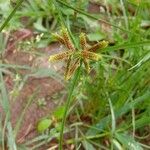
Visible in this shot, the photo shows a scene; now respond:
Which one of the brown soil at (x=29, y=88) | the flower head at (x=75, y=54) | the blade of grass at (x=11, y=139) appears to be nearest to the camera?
the flower head at (x=75, y=54)

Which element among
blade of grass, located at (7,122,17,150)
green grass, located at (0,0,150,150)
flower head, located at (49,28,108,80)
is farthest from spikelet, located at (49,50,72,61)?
blade of grass, located at (7,122,17,150)

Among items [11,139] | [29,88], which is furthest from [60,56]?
[29,88]

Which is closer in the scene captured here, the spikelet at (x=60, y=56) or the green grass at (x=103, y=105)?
the spikelet at (x=60, y=56)

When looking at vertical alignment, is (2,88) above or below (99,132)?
above

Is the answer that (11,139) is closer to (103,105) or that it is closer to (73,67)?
(103,105)

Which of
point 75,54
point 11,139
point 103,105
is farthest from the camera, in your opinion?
point 103,105

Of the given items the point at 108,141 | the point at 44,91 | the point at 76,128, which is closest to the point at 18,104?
the point at 44,91

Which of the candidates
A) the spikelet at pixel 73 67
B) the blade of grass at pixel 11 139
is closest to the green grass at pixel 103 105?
the blade of grass at pixel 11 139

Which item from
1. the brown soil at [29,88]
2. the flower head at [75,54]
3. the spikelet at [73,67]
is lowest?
the brown soil at [29,88]

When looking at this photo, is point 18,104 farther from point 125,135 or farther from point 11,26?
point 125,135

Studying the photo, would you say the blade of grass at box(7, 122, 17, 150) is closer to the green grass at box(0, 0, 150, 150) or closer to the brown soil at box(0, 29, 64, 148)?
the green grass at box(0, 0, 150, 150)

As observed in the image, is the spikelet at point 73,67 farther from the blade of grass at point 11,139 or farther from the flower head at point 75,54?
the blade of grass at point 11,139
